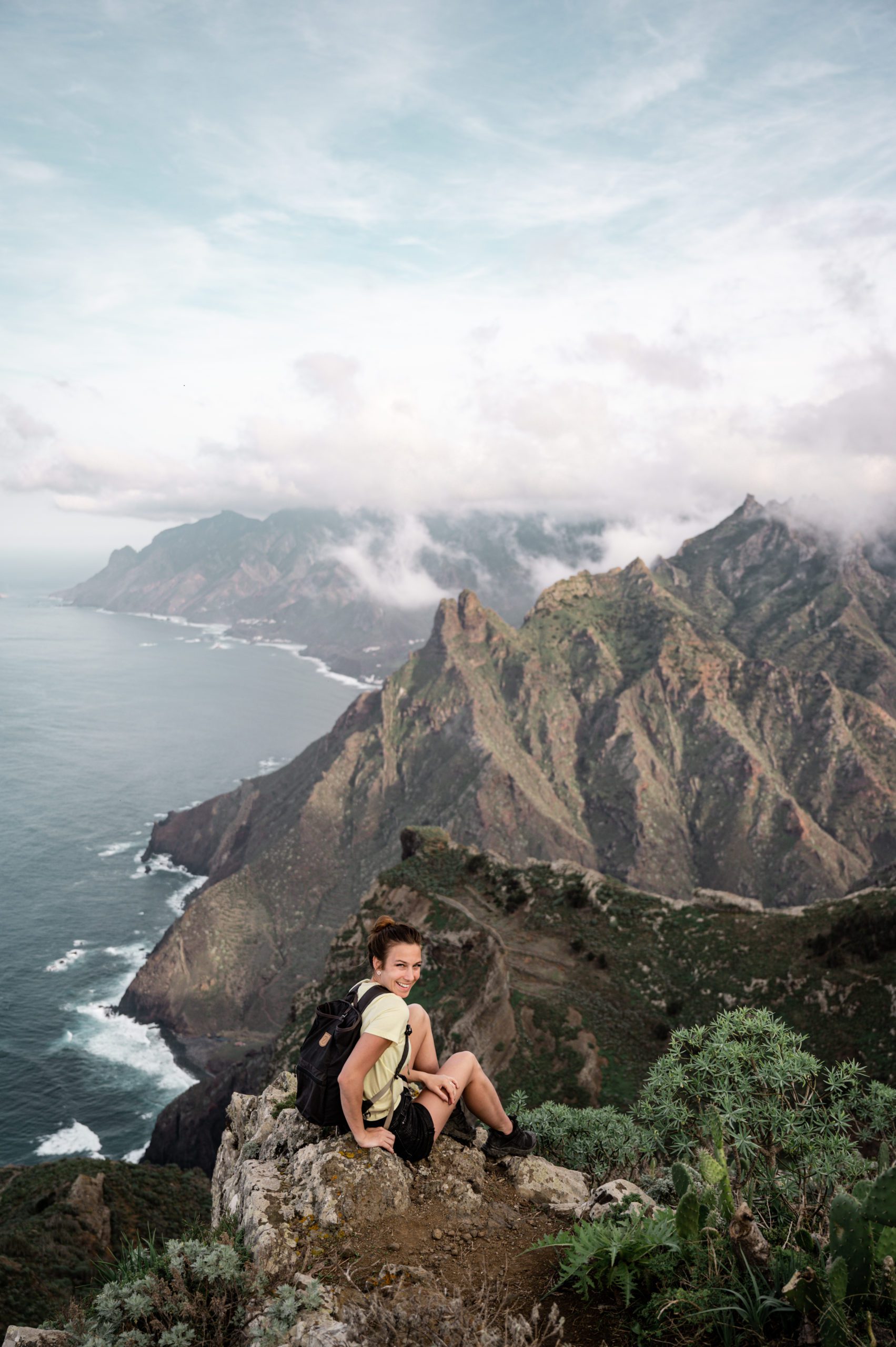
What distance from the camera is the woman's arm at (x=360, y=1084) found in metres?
8.09

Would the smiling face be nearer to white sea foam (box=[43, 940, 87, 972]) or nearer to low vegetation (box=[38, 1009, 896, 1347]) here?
low vegetation (box=[38, 1009, 896, 1347])

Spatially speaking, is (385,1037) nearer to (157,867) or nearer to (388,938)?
(388,938)

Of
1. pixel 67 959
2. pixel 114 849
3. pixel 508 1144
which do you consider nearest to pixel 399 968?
pixel 508 1144

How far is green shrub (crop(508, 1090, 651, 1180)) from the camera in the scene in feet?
47.1

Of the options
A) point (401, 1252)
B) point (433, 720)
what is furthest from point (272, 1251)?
point (433, 720)

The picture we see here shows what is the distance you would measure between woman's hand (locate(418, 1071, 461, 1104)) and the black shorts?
366 millimetres

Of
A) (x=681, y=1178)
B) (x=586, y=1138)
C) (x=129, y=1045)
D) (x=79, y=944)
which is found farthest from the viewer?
(x=79, y=944)

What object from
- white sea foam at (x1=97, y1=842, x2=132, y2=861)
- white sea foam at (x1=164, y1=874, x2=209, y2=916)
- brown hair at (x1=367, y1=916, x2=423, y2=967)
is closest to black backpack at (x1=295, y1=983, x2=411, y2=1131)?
brown hair at (x1=367, y1=916, x2=423, y2=967)

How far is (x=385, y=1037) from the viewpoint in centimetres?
810

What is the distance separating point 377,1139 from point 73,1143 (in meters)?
96.4

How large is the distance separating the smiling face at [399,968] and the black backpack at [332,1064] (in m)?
0.13

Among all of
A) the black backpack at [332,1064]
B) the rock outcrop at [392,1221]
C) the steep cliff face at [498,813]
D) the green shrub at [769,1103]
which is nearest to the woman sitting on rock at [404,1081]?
the black backpack at [332,1064]

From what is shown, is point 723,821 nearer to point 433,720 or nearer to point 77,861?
point 433,720

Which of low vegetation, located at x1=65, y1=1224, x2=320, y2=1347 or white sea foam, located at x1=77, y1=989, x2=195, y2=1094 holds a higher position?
low vegetation, located at x1=65, y1=1224, x2=320, y2=1347
